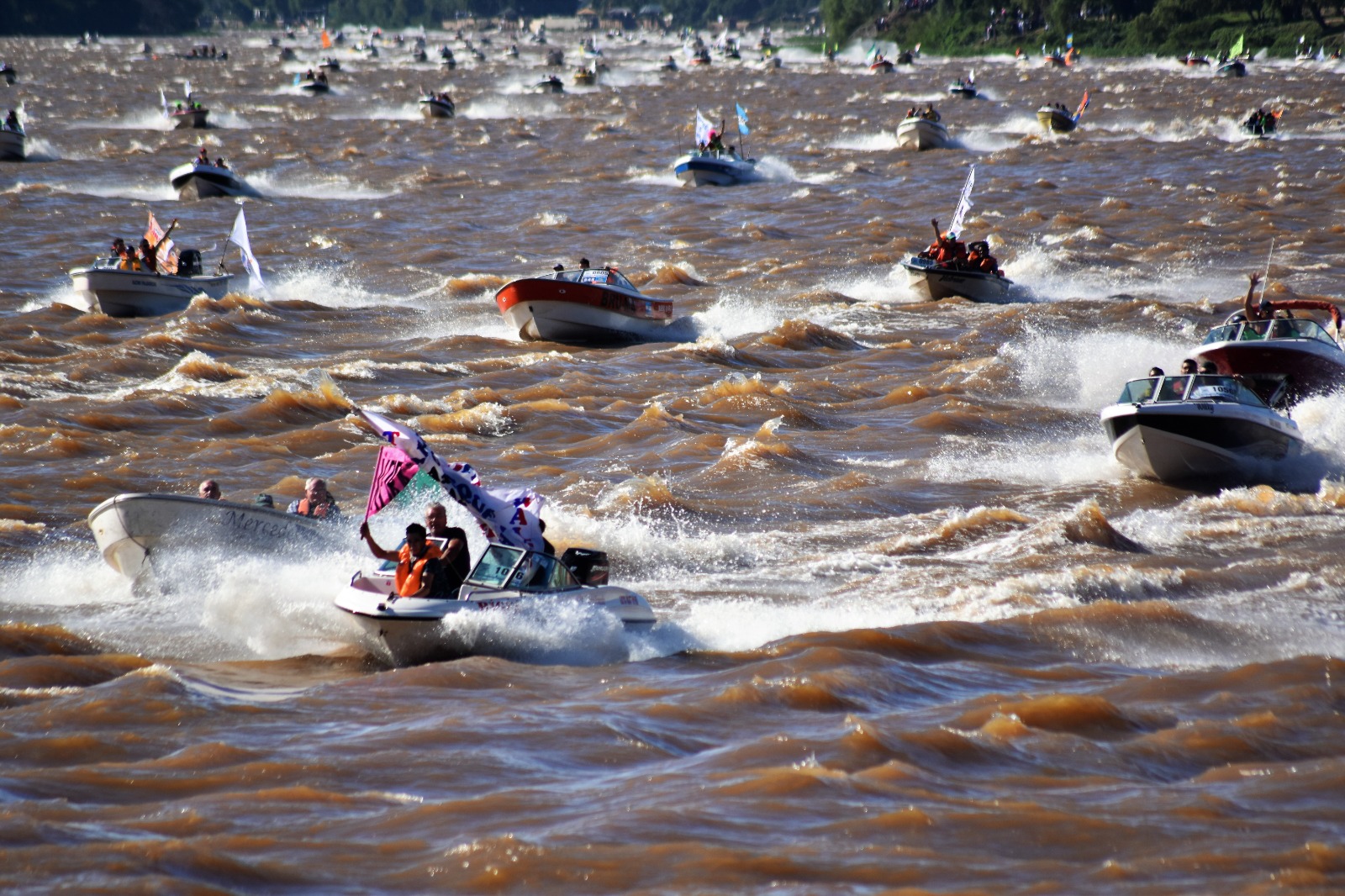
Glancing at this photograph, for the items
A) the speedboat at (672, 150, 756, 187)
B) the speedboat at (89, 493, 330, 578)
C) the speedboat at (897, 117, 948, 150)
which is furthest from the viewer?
the speedboat at (897, 117, 948, 150)

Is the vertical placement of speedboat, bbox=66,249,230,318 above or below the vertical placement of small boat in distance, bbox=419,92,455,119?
below

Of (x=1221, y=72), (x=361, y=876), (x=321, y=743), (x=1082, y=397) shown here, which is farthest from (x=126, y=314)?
(x=1221, y=72)

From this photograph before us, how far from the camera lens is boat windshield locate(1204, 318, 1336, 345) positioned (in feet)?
70.7

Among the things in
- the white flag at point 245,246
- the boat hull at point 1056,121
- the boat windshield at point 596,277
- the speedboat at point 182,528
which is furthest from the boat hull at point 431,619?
the boat hull at point 1056,121

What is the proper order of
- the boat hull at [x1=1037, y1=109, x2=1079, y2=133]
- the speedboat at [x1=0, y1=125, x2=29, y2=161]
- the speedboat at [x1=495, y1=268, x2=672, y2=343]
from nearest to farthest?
1. the speedboat at [x1=495, y1=268, x2=672, y2=343]
2. the speedboat at [x1=0, y1=125, x2=29, y2=161]
3. the boat hull at [x1=1037, y1=109, x2=1079, y2=133]

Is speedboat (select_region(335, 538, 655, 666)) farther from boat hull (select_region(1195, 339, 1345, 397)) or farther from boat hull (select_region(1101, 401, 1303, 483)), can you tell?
boat hull (select_region(1195, 339, 1345, 397))

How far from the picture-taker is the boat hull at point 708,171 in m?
49.5

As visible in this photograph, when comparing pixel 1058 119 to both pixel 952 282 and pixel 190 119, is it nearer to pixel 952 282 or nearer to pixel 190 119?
pixel 952 282

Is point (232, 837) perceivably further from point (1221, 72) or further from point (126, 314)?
point (1221, 72)

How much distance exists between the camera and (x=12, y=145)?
53469mm

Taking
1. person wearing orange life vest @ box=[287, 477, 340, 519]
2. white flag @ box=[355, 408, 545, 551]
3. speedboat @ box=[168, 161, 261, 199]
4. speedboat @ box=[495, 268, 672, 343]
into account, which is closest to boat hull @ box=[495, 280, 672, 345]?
speedboat @ box=[495, 268, 672, 343]

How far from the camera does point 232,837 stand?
28.8 feet

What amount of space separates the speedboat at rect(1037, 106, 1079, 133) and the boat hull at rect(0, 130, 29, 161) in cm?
4457

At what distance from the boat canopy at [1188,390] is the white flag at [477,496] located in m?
9.48
